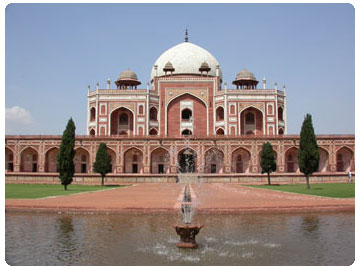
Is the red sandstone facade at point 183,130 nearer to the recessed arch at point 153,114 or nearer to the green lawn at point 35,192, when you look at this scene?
the recessed arch at point 153,114

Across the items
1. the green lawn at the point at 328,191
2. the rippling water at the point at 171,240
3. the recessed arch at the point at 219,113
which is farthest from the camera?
the recessed arch at the point at 219,113

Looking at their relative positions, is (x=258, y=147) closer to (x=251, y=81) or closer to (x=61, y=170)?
(x=251, y=81)

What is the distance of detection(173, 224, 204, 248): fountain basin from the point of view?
6.53 m

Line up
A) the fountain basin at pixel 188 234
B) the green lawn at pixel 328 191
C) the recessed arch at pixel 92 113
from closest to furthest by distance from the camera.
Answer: the fountain basin at pixel 188 234 < the green lawn at pixel 328 191 < the recessed arch at pixel 92 113

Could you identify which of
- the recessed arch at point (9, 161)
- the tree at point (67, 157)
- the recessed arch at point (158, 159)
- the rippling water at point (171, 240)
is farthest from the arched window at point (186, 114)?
the rippling water at point (171, 240)

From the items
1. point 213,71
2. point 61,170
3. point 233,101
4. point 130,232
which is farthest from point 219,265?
point 213,71

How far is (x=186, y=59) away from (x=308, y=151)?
22.5 metres

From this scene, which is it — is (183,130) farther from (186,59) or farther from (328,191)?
(328,191)

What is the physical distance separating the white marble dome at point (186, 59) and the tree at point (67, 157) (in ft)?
68.2

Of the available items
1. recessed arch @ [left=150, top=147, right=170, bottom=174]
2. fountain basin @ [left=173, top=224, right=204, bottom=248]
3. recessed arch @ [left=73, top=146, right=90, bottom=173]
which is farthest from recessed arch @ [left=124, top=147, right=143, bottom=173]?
fountain basin @ [left=173, top=224, right=204, bottom=248]

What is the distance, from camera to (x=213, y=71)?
131 ft

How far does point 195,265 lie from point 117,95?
30.1 meters

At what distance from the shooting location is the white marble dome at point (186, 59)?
127 feet

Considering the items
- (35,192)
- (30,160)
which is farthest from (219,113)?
(35,192)
